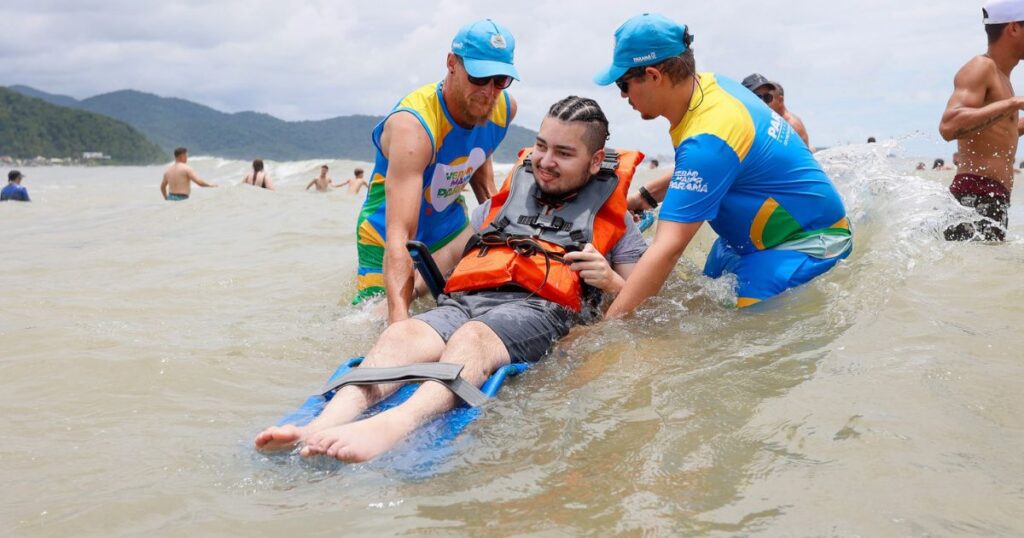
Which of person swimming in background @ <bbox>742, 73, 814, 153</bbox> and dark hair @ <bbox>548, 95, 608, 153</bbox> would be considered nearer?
dark hair @ <bbox>548, 95, 608, 153</bbox>

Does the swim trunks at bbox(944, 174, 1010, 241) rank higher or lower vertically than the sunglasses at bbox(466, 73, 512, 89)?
lower

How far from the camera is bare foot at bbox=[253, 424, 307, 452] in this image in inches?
112

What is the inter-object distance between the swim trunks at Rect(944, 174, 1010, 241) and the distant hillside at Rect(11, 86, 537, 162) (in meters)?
70.9

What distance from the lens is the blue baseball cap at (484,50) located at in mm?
4484

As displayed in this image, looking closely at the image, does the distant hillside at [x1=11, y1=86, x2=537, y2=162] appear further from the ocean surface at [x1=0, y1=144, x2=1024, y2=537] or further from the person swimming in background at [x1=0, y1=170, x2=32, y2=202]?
the ocean surface at [x1=0, y1=144, x2=1024, y2=537]

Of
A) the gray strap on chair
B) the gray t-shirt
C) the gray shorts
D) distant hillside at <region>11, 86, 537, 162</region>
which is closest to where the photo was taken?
the gray strap on chair

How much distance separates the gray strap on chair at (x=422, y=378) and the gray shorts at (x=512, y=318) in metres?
0.44

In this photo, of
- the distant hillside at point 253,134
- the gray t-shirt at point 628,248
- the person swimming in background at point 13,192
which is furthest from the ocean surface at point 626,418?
the distant hillside at point 253,134

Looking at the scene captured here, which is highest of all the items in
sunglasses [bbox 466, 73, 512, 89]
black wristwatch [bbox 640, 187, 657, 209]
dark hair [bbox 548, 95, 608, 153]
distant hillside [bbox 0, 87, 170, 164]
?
distant hillside [bbox 0, 87, 170, 164]

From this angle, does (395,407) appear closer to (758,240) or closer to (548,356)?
(548,356)

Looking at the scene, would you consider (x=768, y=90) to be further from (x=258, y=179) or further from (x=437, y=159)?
(x=258, y=179)

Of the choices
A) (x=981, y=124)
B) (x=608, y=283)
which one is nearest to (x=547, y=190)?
(x=608, y=283)

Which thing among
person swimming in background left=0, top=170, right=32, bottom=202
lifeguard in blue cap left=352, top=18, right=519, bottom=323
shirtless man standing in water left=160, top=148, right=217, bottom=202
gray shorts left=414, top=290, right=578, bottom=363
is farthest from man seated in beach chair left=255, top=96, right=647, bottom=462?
person swimming in background left=0, top=170, right=32, bottom=202

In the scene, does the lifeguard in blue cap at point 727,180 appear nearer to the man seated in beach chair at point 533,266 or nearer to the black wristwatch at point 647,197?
the man seated in beach chair at point 533,266
